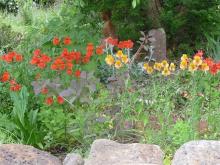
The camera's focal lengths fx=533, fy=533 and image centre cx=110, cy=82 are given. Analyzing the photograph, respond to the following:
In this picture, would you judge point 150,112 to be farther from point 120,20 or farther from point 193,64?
point 120,20

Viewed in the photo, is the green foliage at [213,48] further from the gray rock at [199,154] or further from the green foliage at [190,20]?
the gray rock at [199,154]

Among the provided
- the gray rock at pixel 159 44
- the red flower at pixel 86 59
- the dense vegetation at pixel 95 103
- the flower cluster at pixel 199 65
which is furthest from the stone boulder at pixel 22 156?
the gray rock at pixel 159 44

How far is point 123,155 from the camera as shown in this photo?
3242 mm

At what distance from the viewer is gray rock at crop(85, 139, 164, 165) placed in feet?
10.4

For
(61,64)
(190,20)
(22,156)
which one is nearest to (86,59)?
(61,64)

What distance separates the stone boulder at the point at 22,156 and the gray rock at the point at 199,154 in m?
0.98

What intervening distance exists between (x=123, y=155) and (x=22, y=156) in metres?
0.69

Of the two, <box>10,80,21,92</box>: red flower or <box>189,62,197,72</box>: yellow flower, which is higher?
<box>189,62,197,72</box>: yellow flower

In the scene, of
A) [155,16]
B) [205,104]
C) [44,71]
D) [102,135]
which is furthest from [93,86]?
[155,16]

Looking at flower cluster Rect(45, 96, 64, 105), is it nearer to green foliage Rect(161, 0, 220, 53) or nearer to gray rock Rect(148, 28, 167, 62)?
gray rock Rect(148, 28, 167, 62)

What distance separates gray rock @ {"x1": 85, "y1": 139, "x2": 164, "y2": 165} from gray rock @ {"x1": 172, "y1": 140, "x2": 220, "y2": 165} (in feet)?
0.95

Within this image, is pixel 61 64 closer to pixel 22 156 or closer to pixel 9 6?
pixel 22 156

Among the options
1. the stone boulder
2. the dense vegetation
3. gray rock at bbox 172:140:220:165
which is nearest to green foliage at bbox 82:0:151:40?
the dense vegetation

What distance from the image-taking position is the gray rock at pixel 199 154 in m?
2.85
